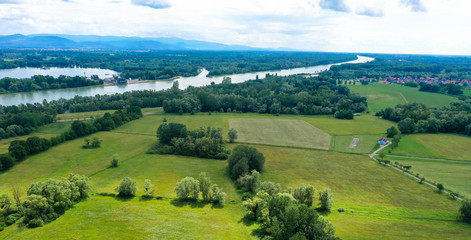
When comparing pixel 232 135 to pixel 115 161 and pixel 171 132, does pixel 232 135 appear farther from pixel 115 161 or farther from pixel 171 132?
pixel 115 161

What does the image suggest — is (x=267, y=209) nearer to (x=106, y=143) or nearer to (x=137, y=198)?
(x=137, y=198)

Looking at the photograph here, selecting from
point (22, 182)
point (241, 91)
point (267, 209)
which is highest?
point (241, 91)

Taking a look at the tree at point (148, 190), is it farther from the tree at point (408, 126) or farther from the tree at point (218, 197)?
the tree at point (408, 126)

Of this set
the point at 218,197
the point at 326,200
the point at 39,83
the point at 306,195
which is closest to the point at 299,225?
the point at 306,195

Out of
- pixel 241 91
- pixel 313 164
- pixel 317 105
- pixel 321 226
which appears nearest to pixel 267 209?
pixel 321 226

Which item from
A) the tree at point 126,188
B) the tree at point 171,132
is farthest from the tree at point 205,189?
the tree at point 171,132

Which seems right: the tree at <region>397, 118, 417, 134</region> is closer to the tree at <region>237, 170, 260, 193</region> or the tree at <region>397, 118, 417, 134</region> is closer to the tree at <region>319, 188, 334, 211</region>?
the tree at <region>319, 188, 334, 211</region>

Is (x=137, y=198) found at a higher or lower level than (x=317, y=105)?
lower
